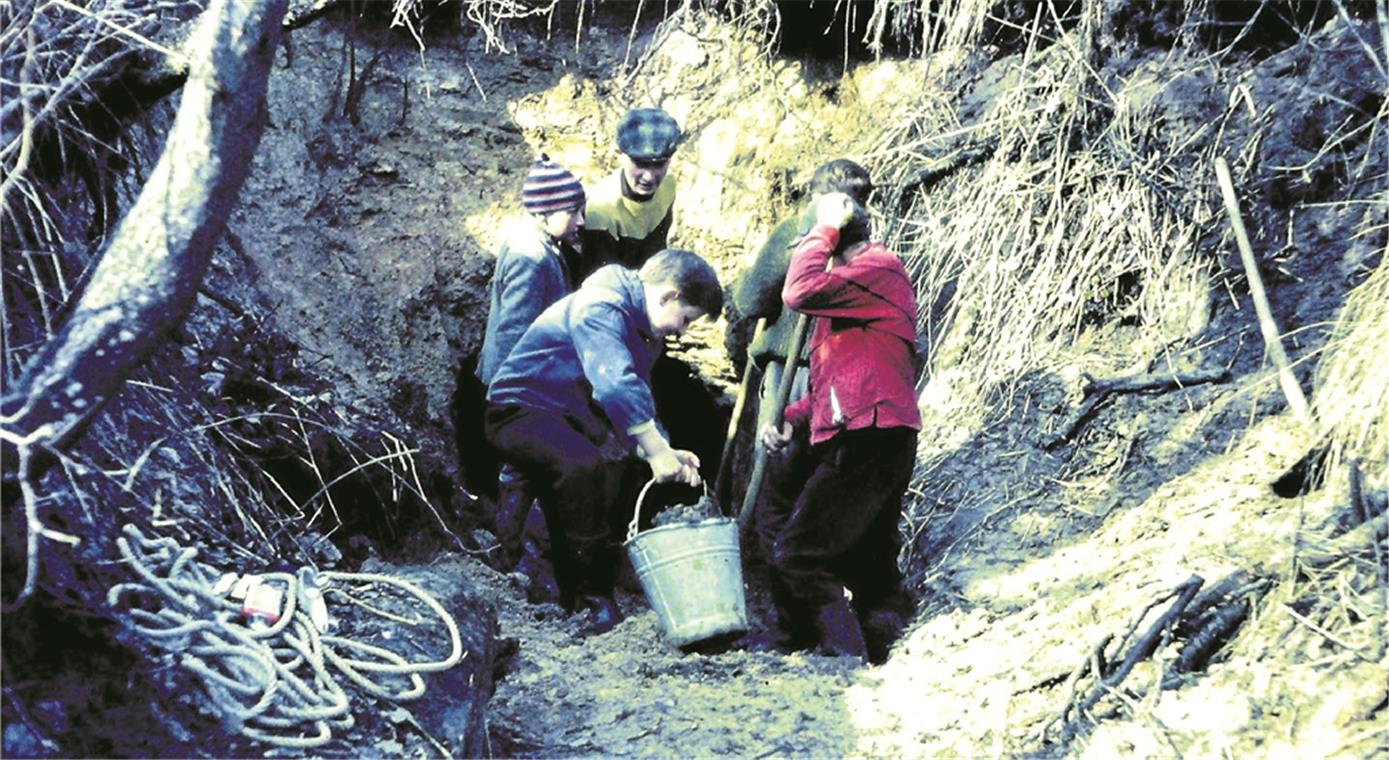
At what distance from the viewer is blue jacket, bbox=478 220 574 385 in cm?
514

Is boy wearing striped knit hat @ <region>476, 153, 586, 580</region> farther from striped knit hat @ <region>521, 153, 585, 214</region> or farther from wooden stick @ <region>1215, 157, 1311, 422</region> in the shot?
wooden stick @ <region>1215, 157, 1311, 422</region>

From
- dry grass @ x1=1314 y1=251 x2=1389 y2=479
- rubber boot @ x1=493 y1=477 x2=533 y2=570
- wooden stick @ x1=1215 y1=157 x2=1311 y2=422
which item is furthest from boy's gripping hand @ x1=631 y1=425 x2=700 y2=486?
dry grass @ x1=1314 y1=251 x2=1389 y2=479

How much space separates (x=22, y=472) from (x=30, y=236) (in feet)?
3.33

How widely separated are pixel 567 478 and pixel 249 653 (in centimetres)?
189

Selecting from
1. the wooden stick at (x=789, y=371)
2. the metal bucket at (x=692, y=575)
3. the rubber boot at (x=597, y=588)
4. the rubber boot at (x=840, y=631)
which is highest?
the wooden stick at (x=789, y=371)

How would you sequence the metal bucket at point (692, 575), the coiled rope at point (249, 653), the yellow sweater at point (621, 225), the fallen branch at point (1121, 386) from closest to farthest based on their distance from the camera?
1. the coiled rope at point (249, 653)
2. the metal bucket at point (692, 575)
3. the fallen branch at point (1121, 386)
4. the yellow sweater at point (621, 225)

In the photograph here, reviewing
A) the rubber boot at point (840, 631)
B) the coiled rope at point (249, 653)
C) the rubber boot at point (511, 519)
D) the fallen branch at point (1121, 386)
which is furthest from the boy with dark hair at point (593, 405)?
the fallen branch at point (1121, 386)

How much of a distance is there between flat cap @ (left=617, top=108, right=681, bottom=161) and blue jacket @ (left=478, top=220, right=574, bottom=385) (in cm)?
56

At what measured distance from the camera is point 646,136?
215 inches

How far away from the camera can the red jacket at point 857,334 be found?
4.35 m

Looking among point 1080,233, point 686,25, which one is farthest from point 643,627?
point 686,25

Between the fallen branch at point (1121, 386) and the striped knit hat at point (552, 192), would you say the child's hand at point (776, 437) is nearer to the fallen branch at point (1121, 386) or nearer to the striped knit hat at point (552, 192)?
the fallen branch at point (1121, 386)

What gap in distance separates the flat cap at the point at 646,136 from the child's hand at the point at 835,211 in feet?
3.59

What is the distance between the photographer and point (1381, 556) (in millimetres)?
3273
